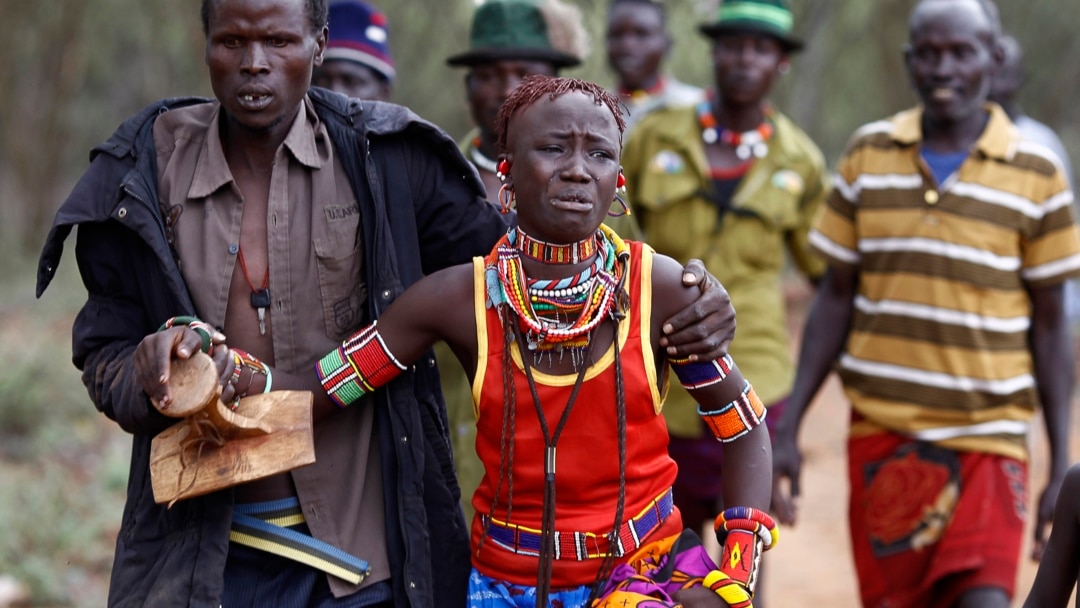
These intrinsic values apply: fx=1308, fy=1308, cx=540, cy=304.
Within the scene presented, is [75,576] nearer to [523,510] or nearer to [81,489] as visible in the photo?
[81,489]

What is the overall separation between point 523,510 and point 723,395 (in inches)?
21.4

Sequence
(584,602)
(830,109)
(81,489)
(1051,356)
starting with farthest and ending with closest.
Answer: (830,109), (81,489), (1051,356), (584,602)

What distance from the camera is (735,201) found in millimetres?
5793

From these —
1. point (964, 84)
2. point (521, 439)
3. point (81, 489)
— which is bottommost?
point (81, 489)

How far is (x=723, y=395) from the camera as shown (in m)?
3.04

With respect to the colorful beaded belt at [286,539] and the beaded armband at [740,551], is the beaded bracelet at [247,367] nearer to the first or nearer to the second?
the colorful beaded belt at [286,539]

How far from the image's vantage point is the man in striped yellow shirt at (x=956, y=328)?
4863 mm

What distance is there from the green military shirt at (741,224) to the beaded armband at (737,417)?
2.63 meters

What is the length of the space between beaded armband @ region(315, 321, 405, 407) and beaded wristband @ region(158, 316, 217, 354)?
0.32 m

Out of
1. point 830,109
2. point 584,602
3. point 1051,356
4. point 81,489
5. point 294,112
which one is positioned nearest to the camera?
point 584,602

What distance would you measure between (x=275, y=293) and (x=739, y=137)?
3.31 meters

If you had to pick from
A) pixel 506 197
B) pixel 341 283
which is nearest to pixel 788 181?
pixel 506 197

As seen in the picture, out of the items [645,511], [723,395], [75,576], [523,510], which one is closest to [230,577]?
[523,510]

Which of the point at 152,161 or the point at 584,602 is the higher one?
the point at 152,161
